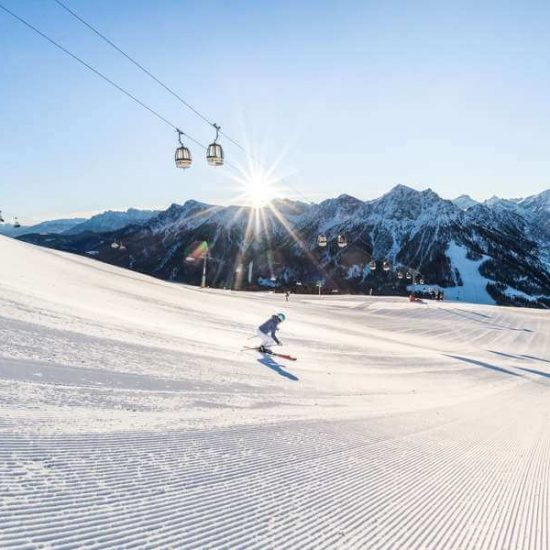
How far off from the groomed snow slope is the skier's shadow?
0.27 ft

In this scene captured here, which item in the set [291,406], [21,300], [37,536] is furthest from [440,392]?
[37,536]

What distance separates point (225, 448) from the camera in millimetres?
5242

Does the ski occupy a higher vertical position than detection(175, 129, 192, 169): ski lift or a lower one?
lower

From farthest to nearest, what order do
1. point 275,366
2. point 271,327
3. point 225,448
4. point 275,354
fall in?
point 271,327
point 275,354
point 275,366
point 225,448

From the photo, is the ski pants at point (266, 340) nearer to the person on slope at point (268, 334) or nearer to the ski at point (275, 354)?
the person on slope at point (268, 334)

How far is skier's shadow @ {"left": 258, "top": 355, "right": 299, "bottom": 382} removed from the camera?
11332 mm

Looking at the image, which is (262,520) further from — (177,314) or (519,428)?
(177,314)

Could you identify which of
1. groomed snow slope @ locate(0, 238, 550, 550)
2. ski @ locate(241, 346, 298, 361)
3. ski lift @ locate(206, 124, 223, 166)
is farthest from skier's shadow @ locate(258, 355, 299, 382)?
ski lift @ locate(206, 124, 223, 166)

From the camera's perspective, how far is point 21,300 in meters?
10.9

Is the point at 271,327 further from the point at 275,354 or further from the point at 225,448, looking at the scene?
the point at 225,448

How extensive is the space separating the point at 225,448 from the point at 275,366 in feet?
23.0

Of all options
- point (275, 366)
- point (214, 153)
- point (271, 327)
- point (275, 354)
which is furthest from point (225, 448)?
point (214, 153)

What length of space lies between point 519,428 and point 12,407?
11292 mm

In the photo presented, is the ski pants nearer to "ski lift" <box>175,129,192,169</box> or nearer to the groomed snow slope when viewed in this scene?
the groomed snow slope
